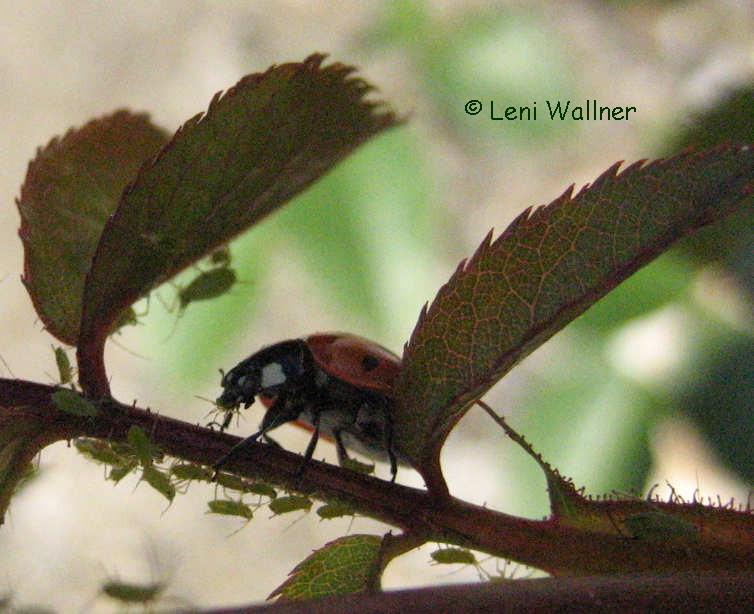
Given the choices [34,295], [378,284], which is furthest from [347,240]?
[34,295]

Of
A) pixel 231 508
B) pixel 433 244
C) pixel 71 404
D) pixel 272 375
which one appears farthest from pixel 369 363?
pixel 433 244

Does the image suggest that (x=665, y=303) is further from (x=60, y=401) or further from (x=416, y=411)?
(x=60, y=401)

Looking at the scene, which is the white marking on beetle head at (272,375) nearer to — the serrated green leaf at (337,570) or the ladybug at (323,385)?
the ladybug at (323,385)

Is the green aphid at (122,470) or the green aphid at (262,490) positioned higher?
the green aphid at (122,470)

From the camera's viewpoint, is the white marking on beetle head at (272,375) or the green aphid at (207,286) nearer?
the green aphid at (207,286)

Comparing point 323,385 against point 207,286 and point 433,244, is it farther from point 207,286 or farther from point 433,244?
point 433,244

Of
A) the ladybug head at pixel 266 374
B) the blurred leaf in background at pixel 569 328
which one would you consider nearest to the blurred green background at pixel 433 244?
the blurred leaf in background at pixel 569 328
